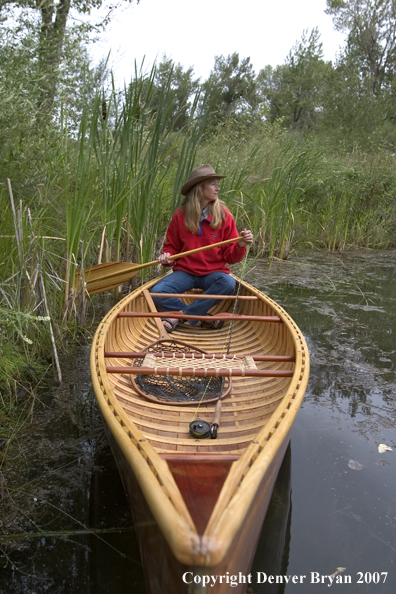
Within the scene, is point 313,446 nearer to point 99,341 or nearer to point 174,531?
point 99,341

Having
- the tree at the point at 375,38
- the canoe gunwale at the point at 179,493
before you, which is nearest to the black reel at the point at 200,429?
the canoe gunwale at the point at 179,493

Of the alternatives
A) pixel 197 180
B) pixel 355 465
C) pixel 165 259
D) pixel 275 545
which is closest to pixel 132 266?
pixel 165 259

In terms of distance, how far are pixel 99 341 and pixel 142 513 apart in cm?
132

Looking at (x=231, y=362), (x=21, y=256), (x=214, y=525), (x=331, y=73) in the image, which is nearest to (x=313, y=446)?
(x=231, y=362)

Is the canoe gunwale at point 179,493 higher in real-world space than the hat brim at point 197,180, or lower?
lower

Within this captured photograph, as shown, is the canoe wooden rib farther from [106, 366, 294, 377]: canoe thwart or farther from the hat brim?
the hat brim

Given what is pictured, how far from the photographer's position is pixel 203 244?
4.00 metres

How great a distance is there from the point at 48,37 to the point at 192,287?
3.07 meters

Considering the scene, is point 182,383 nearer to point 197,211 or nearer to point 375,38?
point 197,211

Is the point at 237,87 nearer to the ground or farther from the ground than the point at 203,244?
farther from the ground

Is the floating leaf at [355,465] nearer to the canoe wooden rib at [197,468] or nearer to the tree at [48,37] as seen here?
the canoe wooden rib at [197,468]

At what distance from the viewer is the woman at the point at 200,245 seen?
3867 mm

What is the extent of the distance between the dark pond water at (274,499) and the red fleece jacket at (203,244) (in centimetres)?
110

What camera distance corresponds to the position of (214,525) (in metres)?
1.06
